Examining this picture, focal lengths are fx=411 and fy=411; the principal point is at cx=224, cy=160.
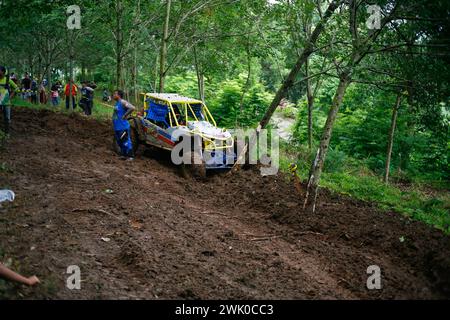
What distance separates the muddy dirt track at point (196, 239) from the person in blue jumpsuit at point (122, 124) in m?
1.29

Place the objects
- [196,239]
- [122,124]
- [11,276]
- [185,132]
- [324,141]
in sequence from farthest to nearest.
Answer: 1. [122,124]
2. [185,132]
3. [324,141]
4. [196,239]
5. [11,276]

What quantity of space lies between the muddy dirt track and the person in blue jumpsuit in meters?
1.29

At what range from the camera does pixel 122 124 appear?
1145cm

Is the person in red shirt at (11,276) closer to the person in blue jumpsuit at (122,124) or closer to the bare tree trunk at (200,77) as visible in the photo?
the person in blue jumpsuit at (122,124)

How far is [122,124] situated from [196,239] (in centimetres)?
576

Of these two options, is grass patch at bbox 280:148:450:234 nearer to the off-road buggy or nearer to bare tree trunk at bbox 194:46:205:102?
the off-road buggy

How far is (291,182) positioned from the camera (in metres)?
10.5

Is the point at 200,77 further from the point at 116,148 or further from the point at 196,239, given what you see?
the point at 196,239

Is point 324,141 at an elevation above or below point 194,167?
above

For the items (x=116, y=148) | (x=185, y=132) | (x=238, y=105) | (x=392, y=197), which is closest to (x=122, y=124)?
(x=116, y=148)

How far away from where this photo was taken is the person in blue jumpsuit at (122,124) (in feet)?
36.9

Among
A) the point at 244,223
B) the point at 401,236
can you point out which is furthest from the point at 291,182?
the point at 401,236

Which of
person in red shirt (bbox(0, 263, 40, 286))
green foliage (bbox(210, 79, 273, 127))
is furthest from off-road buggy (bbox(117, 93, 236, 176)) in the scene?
green foliage (bbox(210, 79, 273, 127))
